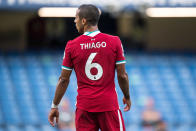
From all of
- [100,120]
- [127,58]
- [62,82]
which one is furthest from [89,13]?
[127,58]

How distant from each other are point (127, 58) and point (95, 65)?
34.2 ft

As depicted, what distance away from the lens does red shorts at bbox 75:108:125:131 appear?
4395 millimetres

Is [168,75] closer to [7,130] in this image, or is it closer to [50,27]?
[50,27]

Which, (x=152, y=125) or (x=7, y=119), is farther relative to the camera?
(x=7, y=119)

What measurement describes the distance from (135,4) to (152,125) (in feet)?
10.1

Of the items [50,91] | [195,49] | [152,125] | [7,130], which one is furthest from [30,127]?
[195,49]

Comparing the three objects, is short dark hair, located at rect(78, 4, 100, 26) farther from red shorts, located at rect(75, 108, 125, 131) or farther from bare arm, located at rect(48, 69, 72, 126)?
red shorts, located at rect(75, 108, 125, 131)

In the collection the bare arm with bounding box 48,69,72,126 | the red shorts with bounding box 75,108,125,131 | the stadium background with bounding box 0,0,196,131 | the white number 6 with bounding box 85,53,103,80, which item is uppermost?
the white number 6 with bounding box 85,53,103,80

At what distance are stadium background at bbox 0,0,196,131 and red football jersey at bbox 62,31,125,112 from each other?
7292mm

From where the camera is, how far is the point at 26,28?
47.7ft

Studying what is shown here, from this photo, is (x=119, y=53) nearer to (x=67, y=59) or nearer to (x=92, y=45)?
(x=92, y=45)

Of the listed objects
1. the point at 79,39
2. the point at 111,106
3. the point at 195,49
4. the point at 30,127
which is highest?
the point at 79,39

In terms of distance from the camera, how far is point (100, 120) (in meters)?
4.41

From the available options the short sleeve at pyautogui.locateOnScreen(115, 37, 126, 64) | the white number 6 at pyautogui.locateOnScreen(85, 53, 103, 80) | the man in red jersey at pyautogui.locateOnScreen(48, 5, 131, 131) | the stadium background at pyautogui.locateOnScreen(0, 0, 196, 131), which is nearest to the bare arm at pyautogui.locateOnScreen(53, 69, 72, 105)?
the man in red jersey at pyautogui.locateOnScreen(48, 5, 131, 131)
